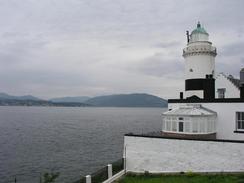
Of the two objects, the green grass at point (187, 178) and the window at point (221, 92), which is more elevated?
the window at point (221, 92)

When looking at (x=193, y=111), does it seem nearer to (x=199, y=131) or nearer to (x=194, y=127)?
(x=194, y=127)

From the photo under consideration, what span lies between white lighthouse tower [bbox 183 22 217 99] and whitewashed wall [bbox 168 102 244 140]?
4.01 metres

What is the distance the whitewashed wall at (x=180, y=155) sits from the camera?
1825cm

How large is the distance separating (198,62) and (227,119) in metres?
7.13

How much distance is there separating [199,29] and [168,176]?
53.3 feet

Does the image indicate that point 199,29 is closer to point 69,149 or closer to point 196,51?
point 196,51

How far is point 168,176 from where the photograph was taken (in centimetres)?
1936

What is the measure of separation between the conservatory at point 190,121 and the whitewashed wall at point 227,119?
21.4 inches

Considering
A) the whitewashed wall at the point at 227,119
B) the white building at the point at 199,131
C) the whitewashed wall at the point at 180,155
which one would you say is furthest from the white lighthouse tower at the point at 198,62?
the whitewashed wall at the point at 180,155

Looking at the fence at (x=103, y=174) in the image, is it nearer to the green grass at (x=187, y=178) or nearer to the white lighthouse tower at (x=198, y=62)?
the green grass at (x=187, y=178)

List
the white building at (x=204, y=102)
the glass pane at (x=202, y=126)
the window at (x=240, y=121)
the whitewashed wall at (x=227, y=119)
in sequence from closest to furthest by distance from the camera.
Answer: the glass pane at (x=202, y=126), the white building at (x=204, y=102), the window at (x=240, y=121), the whitewashed wall at (x=227, y=119)

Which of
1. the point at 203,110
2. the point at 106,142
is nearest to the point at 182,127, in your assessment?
the point at 203,110

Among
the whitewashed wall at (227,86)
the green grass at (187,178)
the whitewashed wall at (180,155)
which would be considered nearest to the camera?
the green grass at (187,178)

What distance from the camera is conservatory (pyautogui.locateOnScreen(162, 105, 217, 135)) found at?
21.6 metres
